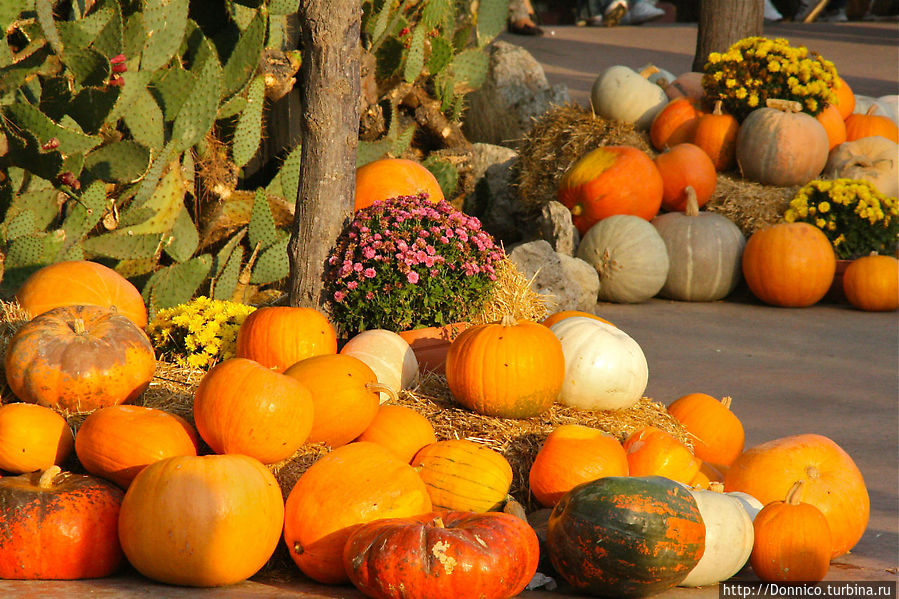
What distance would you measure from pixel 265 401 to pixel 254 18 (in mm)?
3277

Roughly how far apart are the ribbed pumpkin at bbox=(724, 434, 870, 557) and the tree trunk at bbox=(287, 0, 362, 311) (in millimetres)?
2182

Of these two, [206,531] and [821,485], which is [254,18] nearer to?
[206,531]

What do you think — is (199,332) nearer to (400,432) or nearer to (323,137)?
(323,137)

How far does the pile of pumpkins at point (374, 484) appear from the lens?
276cm

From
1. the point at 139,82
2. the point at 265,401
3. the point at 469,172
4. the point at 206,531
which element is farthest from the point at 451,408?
the point at 469,172

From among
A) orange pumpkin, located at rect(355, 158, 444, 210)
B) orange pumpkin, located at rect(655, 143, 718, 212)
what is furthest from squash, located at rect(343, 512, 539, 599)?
orange pumpkin, located at rect(655, 143, 718, 212)

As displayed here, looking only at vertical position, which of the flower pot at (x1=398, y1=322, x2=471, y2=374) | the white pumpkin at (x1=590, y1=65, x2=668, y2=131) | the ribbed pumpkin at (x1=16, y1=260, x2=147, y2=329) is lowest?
the flower pot at (x1=398, y1=322, x2=471, y2=374)

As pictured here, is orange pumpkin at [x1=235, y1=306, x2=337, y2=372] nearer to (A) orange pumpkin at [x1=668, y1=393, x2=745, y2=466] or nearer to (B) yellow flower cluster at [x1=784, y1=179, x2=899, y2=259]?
(A) orange pumpkin at [x1=668, y1=393, x2=745, y2=466]

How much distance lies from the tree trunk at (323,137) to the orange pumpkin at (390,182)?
101 cm

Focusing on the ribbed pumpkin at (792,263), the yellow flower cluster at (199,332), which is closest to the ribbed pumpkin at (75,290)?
the yellow flower cluster at (199,332)

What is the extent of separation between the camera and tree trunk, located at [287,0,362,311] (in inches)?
173

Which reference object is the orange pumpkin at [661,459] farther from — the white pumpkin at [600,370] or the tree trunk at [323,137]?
the tree trunk at [323,137]

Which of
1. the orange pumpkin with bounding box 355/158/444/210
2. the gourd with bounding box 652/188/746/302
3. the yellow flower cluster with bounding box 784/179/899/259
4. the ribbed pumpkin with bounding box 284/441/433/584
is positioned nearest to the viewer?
the ribbed pumpkin with bounding box 284/441/433/584

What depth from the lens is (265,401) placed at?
10.1ft
